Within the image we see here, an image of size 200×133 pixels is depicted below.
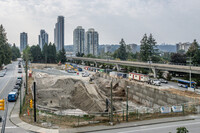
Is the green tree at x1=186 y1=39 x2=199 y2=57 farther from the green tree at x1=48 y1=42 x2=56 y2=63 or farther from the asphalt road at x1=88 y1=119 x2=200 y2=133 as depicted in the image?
the green tree at x1=48 y1=42 x2=56 y2=63

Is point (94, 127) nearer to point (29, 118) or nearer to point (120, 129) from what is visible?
point (120, 129)

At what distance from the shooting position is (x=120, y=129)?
1909cm

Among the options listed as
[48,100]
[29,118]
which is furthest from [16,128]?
[48,100]

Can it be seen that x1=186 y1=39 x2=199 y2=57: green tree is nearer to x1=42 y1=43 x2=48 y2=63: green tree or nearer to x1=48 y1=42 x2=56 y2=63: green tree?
x1=48 y1=42 x2=56 y2=63: green tree

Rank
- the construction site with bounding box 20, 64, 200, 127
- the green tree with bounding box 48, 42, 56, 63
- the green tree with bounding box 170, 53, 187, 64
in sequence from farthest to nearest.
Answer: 1. the green tree with bounding box 48, 42, 56, 63
2. the green tree with bounding box 170, 53, 187, 64
3. the construction site with bounding box 20, 64, 200, 127

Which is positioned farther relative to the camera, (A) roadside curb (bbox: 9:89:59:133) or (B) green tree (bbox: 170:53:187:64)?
(B) green tree (bbox: 170:53:187:64)

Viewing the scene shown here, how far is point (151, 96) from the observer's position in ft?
144

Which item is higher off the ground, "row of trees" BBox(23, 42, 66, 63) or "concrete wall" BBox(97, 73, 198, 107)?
"row of trees" BBox(23, 42, 66, 63)

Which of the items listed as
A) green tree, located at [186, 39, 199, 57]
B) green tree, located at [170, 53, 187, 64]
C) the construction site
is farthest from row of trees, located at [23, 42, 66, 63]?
green tree, located at [186, 39, 199, 57]

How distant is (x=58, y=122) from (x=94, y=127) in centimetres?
478

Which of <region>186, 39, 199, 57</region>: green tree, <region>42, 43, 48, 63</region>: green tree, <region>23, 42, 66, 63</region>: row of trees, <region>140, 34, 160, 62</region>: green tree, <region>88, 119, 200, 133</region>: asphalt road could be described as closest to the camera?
<region>88, 119, 200, 133</region>: asphalt road

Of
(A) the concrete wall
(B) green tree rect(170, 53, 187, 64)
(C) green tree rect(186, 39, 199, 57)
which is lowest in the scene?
(A) the concrete wall

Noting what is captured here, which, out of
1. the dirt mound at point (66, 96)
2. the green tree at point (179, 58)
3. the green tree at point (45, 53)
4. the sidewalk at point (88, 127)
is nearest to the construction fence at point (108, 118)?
the sidewalk at point (88, 127)

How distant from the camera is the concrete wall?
37.1 m
